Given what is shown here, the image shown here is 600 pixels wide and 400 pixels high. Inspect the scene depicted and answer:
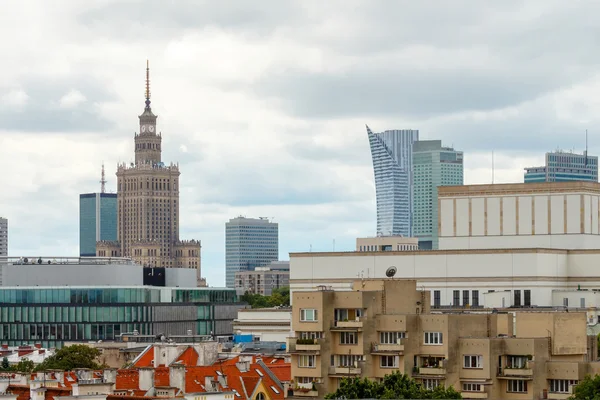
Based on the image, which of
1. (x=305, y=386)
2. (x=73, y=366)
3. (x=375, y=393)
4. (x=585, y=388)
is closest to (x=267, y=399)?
(x=305, y=386)

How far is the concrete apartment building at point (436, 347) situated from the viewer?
394ft

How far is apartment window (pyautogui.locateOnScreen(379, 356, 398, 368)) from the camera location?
12394 cm

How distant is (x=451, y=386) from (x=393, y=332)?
7659mm

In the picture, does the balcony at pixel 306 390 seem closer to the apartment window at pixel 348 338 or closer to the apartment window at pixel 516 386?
Result: the apartment window at pixel 348 338

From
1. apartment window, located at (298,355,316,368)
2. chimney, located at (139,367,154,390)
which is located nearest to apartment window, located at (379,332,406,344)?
apartment window, located at (298,355,316,368)

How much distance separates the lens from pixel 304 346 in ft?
412

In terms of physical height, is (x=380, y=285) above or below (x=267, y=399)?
above

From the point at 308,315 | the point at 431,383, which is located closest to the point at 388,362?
the point at 431,383

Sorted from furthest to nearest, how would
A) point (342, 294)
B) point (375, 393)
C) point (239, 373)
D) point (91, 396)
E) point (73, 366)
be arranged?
point (73, 366) < point (239, 373) < point (342, 294) < point (375, 393) < point (91, 396)

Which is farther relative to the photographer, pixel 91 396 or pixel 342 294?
pixel 342 294

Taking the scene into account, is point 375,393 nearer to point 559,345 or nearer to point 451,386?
point 451,386

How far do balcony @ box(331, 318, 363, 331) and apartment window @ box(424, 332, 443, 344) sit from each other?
4.78 metres

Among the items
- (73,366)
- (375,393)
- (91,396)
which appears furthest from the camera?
(73,366)

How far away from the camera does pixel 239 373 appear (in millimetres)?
142125
